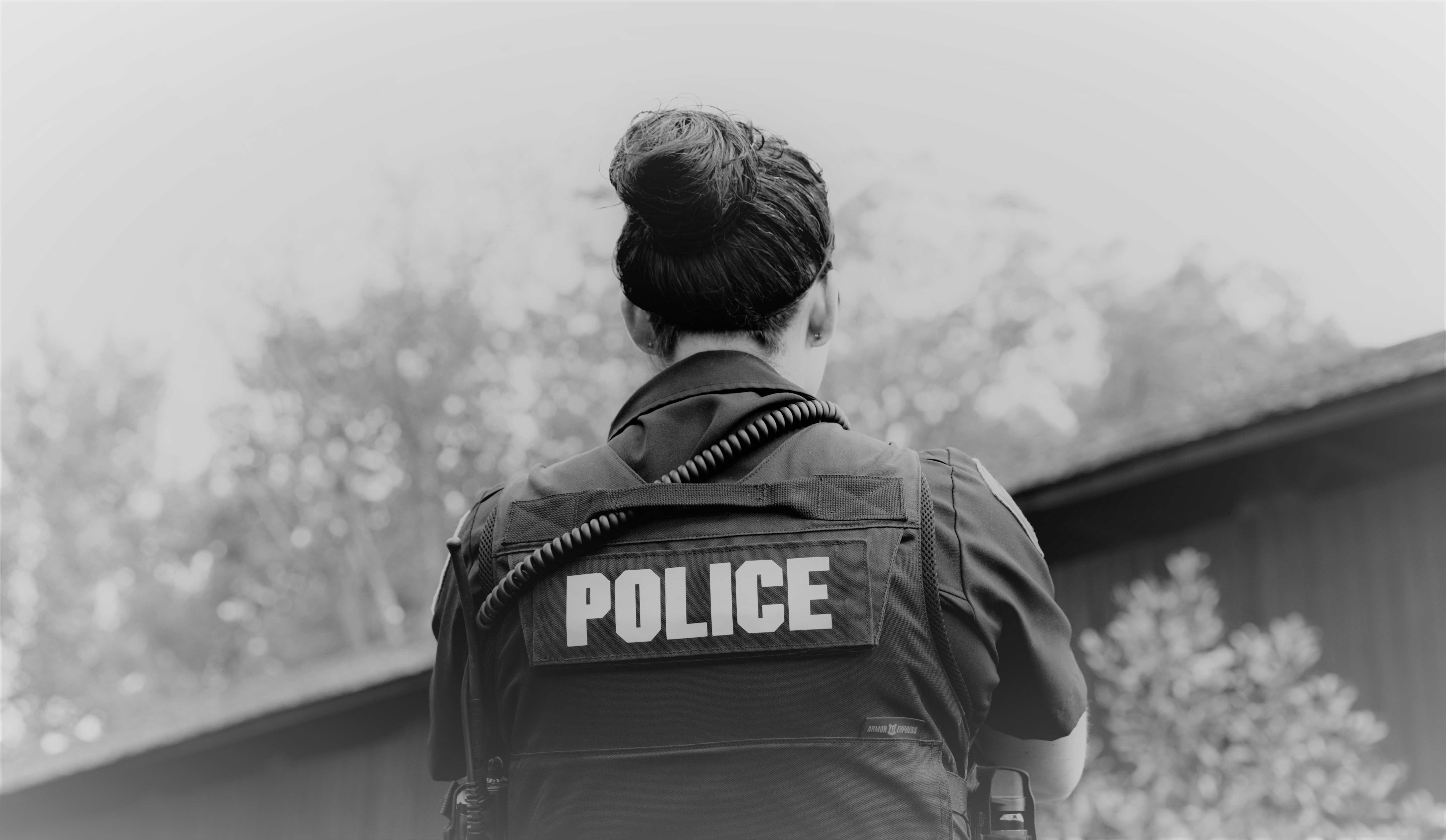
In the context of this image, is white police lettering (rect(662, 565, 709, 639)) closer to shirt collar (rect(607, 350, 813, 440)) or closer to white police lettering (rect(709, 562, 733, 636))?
white police lettering (rect(709, 562, 733, 636))

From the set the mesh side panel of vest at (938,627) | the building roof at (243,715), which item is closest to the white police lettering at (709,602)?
the mesh side panel of vest at (938,627)

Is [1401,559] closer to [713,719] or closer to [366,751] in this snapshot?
[713,719]

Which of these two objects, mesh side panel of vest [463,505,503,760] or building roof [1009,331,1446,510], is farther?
building roof [1009,331,1446,510]

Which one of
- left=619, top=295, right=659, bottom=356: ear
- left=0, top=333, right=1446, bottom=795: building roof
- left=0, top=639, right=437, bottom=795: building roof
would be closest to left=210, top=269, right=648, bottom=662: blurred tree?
left=0, top=333, right=1446, bottom=795: building roof

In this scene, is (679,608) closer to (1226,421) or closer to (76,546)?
(1226,421)

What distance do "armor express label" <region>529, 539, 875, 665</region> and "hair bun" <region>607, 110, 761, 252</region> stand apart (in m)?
0.38

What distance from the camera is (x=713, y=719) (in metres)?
1.32

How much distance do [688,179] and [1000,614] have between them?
608 mm

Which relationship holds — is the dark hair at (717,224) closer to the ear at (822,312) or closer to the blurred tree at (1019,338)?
the ear at (822,312)

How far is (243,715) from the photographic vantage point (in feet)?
33.4

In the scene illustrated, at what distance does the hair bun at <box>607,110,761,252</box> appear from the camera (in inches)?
55.3

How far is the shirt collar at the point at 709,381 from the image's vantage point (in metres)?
1.49

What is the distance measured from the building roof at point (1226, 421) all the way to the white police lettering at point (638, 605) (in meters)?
5.52

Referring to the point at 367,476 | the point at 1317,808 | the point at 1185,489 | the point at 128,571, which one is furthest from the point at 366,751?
the point at 128,571
